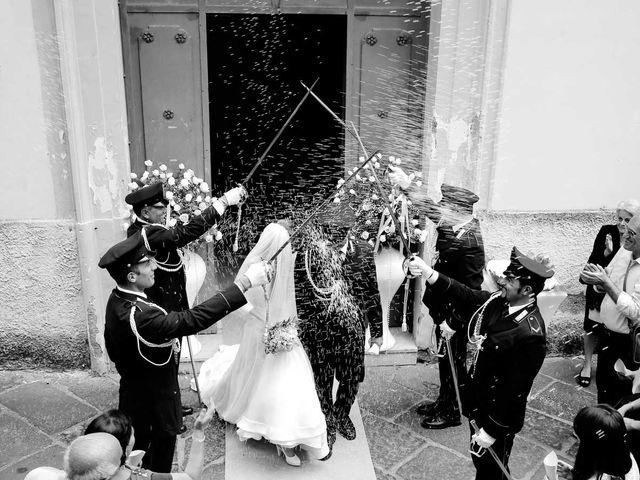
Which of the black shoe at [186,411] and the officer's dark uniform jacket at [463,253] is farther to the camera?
the black shoe at [186,411]

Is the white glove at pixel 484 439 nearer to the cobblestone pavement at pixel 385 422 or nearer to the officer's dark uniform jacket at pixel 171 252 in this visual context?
the cobblestone pavement at pixel 385 422

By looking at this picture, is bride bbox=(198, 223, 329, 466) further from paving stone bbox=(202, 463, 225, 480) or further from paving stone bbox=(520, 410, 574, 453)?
paving stone bbox=(520, 410, 574, 453)

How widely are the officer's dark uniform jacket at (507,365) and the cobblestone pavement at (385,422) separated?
3.66 ft

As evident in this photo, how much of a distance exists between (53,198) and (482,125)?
3.91 m

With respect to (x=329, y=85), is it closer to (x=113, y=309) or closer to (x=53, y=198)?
(x=53, y=198)

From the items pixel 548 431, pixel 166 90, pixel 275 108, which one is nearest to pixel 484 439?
pixel 548 431

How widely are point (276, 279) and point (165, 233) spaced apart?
2.86 feet

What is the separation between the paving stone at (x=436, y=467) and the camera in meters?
4.73

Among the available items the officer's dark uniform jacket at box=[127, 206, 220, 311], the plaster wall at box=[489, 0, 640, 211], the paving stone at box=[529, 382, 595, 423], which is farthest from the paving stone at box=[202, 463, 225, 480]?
the plaster wall at box=[489, 0, 640, 211]

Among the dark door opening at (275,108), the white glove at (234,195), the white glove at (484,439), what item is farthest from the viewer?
the dark door opening at (275,108)

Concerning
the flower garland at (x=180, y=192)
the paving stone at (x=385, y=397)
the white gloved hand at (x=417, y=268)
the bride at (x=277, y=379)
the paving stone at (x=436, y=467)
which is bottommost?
the paving stone at (x=436, y=467)

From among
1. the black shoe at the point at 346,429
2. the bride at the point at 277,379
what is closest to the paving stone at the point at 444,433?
the black shoe at the point at 346,429

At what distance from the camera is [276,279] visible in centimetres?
459

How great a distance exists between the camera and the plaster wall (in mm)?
5875
